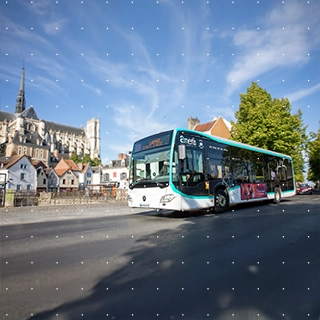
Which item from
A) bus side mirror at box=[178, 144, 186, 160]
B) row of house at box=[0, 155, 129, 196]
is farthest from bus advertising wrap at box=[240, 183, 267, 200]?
row of house at box=[0, 155, 129, 196]

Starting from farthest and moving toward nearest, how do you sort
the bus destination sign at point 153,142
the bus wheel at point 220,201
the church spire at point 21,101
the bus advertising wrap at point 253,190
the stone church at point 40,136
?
the church spire at point 21,101 → the stone church at point 40,136 → the bus advertising wrap at point 253,190 → the bus wheel at point 220,201 → the bus destination sign at point 153,142

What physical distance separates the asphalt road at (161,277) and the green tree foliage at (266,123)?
23.5m

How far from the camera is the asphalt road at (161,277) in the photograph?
2479 millimetres

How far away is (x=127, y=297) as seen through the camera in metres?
2.68

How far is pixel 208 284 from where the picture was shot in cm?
302

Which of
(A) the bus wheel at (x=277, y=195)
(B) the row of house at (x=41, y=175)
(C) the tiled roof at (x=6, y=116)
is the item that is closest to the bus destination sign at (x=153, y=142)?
(A) the bus wheel at (x=277, y=195)

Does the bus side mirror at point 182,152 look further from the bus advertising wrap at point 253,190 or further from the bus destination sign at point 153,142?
the bus advertising wrap at point 253,190

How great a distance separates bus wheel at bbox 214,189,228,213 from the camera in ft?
33.7

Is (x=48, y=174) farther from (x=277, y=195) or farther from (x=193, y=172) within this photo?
(x=193, y=172)

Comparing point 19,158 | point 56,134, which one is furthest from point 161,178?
point 56,134

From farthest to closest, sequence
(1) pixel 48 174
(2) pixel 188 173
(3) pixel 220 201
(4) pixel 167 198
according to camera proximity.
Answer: (1) pixel 48 174 < (3) pixel 220 201 < (2) pixel 188 173 < (4) pixel 167 198

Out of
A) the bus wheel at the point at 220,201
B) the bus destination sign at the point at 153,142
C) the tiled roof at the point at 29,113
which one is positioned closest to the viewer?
the bus destination sign at the point at 153,142

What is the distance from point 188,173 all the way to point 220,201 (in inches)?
95.9

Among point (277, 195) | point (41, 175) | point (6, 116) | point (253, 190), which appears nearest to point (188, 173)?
point (253, 190)
